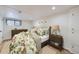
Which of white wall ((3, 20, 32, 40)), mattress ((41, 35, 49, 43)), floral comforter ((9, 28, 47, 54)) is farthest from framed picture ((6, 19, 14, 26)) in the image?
mattress ((41, 35, 49, 43))

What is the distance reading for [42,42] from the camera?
3.70ft

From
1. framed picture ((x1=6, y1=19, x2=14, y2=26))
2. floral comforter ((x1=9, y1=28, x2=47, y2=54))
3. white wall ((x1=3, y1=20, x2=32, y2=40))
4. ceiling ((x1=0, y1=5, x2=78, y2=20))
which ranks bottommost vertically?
floral comforter ((x1=9, y1=28, x2=47, y2=54))

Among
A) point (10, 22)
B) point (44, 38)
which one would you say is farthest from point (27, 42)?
point (10, 22)

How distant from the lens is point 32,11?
1.12 meters

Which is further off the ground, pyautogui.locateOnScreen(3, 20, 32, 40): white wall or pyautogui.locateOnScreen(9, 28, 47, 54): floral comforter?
pyautogui.locateOnScreen(3, 20, 32, 40): white wall

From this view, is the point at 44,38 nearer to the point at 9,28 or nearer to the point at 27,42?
the point at 27,42

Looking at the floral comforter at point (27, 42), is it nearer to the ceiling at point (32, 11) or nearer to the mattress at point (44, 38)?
the mattress at point (44, 38)

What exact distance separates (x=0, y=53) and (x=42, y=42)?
527 millimetres

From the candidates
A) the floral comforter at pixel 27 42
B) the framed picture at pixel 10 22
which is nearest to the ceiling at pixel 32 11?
the framed picture at pixel 10 22

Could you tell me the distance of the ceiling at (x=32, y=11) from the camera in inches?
42.1

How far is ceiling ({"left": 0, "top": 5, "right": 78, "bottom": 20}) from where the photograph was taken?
1069 millimetres

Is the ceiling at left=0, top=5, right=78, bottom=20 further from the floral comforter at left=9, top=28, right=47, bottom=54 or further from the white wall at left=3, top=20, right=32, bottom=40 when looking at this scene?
the floral comforter at left=9, top=28, right=47, bottom=54

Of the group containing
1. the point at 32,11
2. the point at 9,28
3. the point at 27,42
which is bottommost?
the point at 27,42
